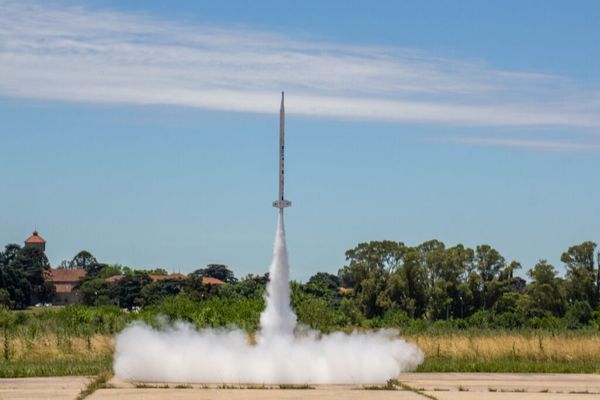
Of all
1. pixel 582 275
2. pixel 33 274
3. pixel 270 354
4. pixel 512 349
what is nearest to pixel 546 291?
pixel 582 275

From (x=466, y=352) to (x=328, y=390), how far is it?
13.7 m

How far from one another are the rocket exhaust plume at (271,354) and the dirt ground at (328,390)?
1.18m

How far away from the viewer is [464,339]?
46094 mm

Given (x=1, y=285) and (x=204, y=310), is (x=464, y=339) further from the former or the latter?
(x=1, y=285)

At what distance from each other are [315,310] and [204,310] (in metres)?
4.71

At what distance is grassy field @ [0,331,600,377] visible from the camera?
40.8 m

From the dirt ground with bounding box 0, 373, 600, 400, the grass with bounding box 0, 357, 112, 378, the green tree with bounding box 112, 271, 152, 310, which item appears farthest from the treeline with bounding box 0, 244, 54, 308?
the dirt ground with bounding box 0, 373, 600, 400

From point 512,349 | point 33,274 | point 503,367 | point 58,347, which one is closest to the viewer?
point 503,367

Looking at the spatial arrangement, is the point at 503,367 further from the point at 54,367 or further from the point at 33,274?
the point at 33,274

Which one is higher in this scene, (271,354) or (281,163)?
(281,163)

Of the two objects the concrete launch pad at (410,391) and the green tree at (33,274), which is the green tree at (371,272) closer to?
the concrete launch pad at (410,391)

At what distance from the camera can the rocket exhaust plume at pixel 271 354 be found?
34.6m

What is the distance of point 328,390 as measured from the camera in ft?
104

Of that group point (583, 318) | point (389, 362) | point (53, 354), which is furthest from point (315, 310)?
point (583, 318)
